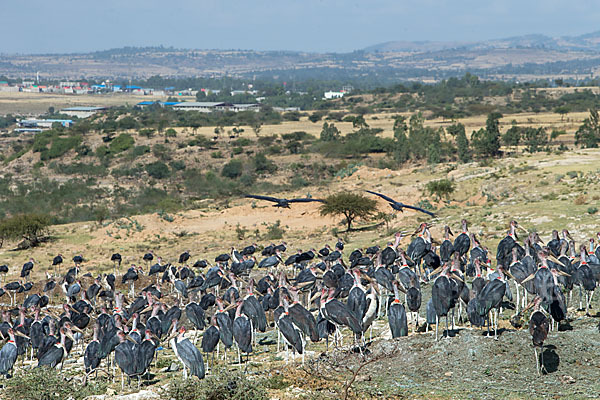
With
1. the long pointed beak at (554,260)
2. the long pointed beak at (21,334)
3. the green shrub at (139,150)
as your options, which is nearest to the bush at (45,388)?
the long pointed beak at (21,334)

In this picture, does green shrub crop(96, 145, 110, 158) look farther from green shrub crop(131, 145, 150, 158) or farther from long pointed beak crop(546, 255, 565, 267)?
long pointed beak crop(546, 255, 565, 267)

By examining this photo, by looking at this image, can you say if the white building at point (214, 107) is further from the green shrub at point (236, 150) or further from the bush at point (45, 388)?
the bush at point (45, 388)

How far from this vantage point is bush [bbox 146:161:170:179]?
226 feet

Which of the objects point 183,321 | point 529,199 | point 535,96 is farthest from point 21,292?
point 535,96

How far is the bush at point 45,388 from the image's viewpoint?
1211 centimetres

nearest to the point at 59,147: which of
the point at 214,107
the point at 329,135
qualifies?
the point at 329,135

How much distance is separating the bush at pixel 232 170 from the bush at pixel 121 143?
18803 millimetres

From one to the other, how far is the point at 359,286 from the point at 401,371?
1985mm

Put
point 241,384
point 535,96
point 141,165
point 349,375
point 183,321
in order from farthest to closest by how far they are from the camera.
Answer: point 535,96, point 141,165, point 183,321, point 349,375, point 241,384

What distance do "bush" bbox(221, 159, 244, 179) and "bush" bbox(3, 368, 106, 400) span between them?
54.6 m

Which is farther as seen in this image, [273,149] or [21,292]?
[273,149]

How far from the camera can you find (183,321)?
62.0 feet

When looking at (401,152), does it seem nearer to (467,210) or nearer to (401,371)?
(467,210)

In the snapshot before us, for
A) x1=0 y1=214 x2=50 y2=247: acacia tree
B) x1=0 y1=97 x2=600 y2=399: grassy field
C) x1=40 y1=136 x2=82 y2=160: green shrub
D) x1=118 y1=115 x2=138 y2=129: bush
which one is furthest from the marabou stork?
x1=118 y1=115 x2=138 y2=129: bush
